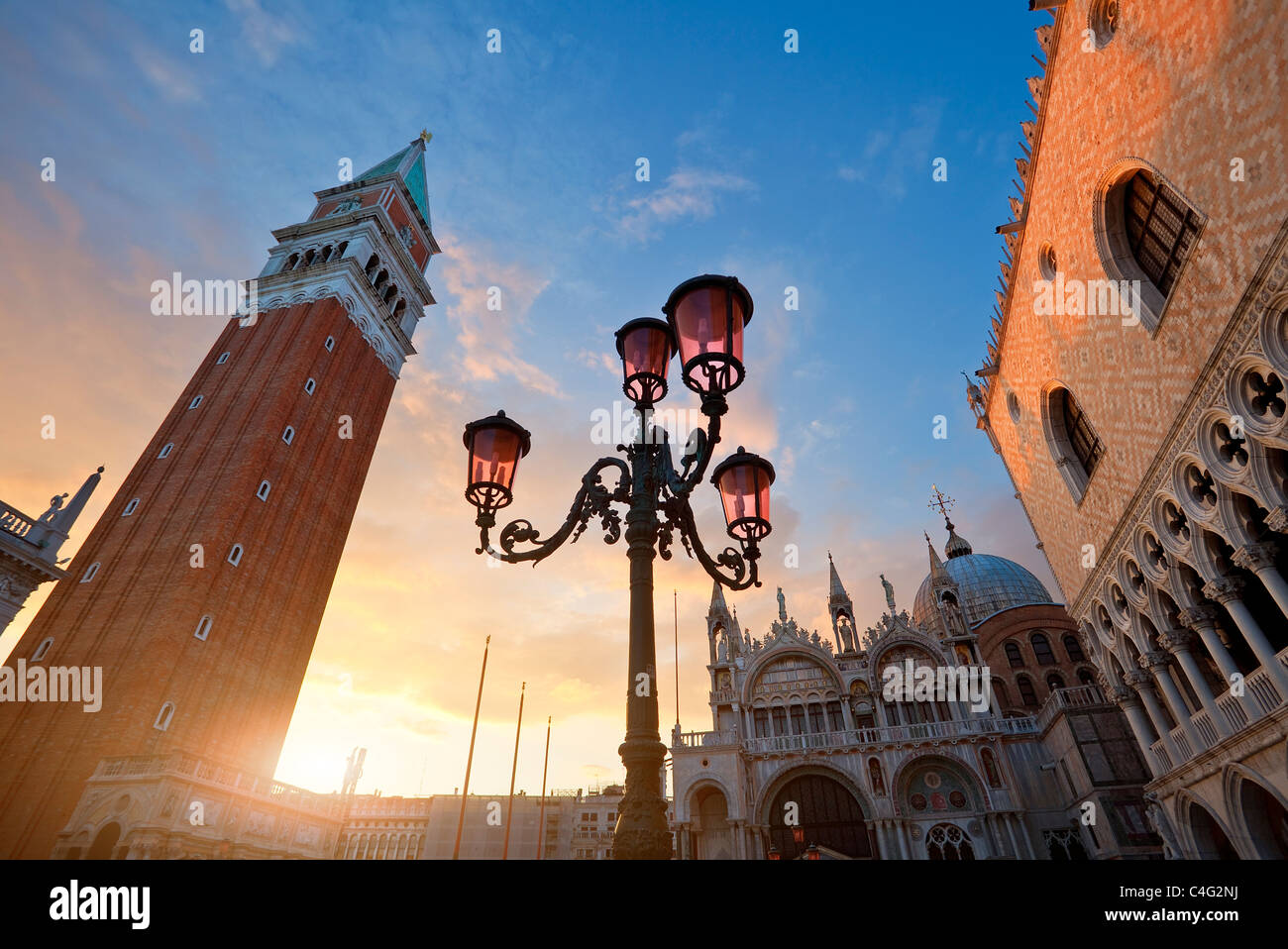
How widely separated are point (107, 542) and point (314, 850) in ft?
48.6

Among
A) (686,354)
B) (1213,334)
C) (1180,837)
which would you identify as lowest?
(1180,837)

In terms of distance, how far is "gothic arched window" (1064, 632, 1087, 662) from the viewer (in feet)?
114

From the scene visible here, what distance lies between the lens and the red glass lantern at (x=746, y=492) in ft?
21.5

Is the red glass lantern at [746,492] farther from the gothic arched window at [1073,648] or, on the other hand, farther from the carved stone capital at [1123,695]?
the gothic arched window at [1073,648]

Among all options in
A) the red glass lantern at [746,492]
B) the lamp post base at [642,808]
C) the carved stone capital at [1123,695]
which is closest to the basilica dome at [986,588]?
the carved stone capital at [1123,695]

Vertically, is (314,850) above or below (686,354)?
below

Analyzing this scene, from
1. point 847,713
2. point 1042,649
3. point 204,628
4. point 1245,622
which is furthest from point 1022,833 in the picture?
point 204,628

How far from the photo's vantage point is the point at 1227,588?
12.3 m

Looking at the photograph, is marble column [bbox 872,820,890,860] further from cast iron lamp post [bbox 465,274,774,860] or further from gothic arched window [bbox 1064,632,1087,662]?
cast iron lamp post [bbox 465,274,774,860]

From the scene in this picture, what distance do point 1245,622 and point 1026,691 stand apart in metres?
26.4

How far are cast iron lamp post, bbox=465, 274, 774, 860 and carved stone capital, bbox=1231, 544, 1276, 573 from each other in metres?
10.4
